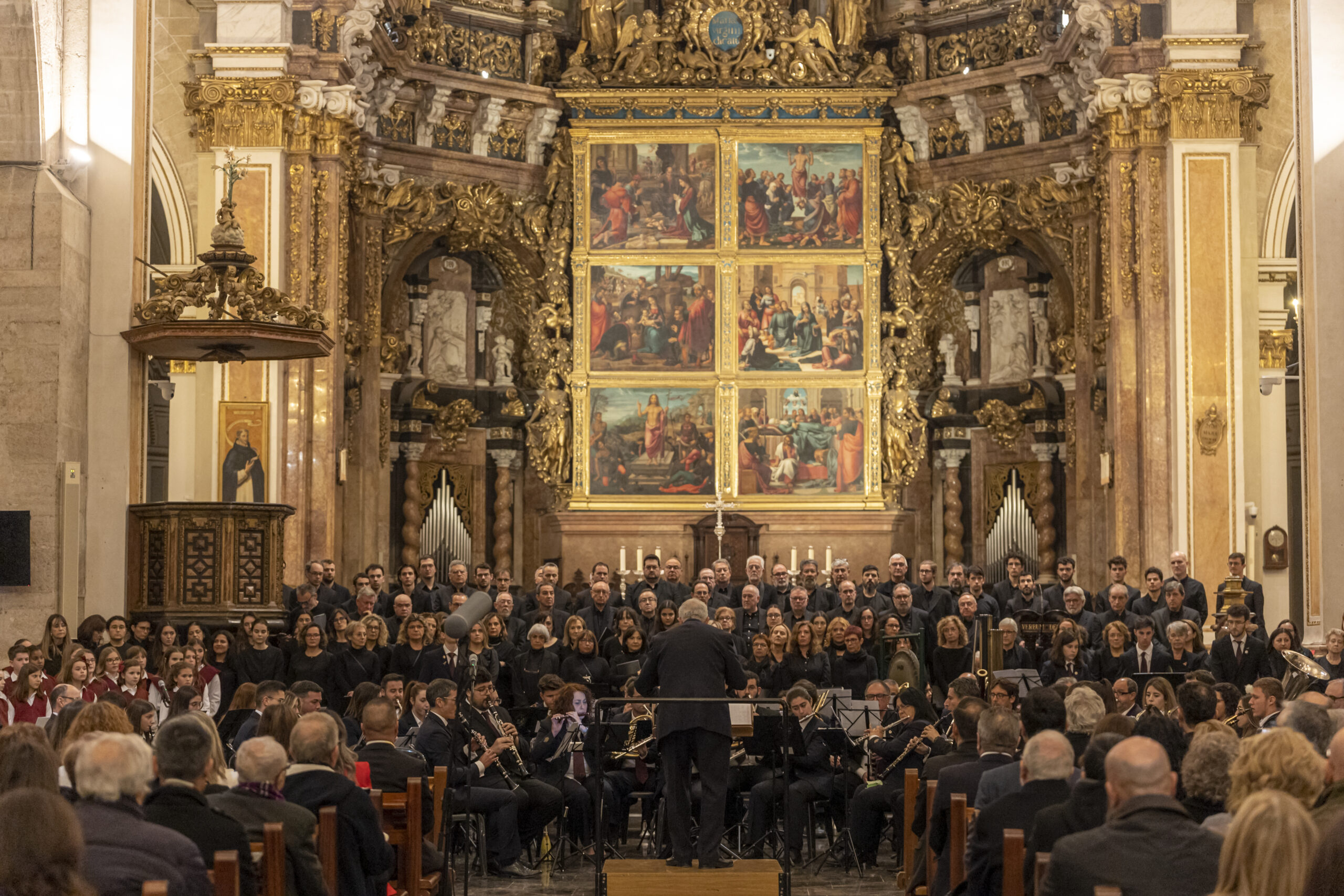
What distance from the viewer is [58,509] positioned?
1459cm

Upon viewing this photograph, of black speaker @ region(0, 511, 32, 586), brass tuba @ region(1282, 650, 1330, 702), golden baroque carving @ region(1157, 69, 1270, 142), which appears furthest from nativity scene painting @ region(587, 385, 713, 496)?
brass tuba @ region(1282, 650, 1330, 702)

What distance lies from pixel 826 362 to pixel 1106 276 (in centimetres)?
396

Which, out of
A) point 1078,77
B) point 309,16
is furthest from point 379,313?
point 1078,77

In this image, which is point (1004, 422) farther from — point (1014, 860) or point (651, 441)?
point (1014, 860)

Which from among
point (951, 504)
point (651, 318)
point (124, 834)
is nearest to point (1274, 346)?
point (951, 504)

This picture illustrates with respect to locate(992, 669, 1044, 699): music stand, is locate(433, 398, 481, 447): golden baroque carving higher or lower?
higher

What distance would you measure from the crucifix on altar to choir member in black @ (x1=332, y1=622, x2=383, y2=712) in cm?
808

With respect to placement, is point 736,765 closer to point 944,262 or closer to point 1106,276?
→ point 1106,276

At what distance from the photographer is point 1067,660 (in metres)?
14.6

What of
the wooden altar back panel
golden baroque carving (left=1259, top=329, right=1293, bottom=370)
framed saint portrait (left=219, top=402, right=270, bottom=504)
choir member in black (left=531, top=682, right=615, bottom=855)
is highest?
golden baroque carving (left=1259, top=329, right=1293, bottom=370)

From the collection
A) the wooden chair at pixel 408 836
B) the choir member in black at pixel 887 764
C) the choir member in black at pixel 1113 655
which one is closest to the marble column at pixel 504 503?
the choir member in black at pixel 1113 655

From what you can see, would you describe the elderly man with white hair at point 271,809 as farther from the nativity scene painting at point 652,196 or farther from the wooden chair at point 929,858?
the nativity scene painting at point 652,196

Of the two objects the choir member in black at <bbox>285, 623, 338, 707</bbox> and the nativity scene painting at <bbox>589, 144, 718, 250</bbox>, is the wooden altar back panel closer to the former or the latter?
the choir member in black at <bbox>285, 623, 338, 707</bbox>

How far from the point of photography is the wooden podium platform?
34.4ft
